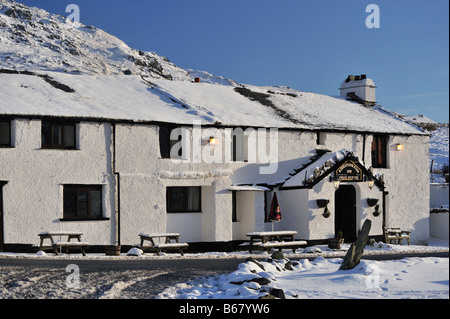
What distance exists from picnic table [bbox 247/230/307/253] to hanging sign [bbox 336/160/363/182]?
3.25 metres

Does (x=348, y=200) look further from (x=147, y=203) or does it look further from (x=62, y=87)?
(x=62, y=87)

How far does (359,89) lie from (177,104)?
11743 millimetres

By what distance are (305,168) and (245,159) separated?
8.15ft

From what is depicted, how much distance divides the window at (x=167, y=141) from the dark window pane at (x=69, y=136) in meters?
3.12

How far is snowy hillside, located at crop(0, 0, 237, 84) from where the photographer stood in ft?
449

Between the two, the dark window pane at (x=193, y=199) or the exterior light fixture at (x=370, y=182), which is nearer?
the dark window pane at (x=193, y=199)

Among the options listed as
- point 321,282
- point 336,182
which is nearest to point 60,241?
point 336,182

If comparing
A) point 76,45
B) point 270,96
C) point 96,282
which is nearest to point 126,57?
point 76,45

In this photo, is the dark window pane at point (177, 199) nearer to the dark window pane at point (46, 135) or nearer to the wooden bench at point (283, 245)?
the wooden bench at point (283, 245)

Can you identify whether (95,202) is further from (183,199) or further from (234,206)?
(234,206)

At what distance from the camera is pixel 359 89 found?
119ft

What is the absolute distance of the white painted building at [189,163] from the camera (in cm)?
2388

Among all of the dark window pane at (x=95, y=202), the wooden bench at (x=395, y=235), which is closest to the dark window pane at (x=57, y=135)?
the dark window pane at (x=95, y=202)
